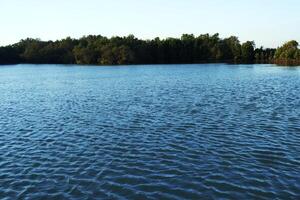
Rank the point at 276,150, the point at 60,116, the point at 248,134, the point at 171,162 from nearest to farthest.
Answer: the point at 171,162 < the point at 276,150 < the point at 248,134 < the point at 60,116

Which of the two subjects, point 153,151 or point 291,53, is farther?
point 291,53

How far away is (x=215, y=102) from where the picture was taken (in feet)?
149

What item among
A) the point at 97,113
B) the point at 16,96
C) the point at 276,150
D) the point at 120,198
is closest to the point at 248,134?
the point at 276,150

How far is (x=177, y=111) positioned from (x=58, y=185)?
22.1 meters

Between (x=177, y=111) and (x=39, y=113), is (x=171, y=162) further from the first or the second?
(x=39, y=113)

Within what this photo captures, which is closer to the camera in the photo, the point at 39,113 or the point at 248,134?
the point at 248,134

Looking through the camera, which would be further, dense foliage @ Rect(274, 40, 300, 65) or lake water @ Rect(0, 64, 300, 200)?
dense foliage @ Rect(274, 40, 300, 65)

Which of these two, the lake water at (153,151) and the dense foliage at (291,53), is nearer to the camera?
the lake water at (153,151)

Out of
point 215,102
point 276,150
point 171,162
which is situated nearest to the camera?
point 171,162

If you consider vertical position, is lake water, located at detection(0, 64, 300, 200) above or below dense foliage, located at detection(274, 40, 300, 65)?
below

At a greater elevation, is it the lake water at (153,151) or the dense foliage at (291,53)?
the dense foliage at (291,53)

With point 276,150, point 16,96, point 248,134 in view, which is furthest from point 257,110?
point 16,96

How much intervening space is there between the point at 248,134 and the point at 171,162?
9.42 metres

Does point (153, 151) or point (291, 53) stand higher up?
point (291, 53)
